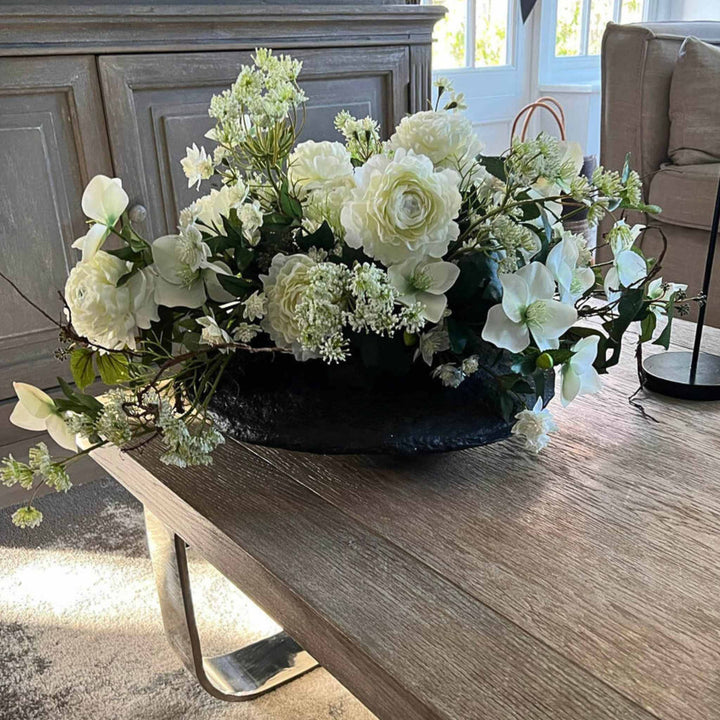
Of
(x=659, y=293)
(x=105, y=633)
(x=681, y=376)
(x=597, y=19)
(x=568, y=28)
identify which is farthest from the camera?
(x=597, y=19)

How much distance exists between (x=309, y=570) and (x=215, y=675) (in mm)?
537

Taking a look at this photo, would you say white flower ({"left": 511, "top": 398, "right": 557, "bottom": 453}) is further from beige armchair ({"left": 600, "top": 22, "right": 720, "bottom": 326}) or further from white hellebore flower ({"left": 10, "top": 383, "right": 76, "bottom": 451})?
beige armchair ({"left": 600, "top": 22, "right": 720, "bottom": 326})

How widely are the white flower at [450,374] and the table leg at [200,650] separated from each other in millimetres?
380

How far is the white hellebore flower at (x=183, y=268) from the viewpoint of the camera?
750mm

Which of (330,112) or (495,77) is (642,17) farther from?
(330,112)

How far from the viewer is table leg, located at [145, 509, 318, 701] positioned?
0.97 m

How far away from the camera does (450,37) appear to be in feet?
9.61

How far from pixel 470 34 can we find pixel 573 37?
0.62 m

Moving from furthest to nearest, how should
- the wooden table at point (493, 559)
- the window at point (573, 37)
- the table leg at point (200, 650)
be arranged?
the window at point (573, 37) < the table leg at point (200, 650) < the wooden table at point (493, 559)

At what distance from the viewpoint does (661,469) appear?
82 centimetres

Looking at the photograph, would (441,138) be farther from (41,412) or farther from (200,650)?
(200,650)

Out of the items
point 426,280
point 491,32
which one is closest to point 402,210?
point 426,280

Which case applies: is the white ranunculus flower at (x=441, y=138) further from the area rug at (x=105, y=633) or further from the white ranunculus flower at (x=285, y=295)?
the area rug at (x=105, y=633)

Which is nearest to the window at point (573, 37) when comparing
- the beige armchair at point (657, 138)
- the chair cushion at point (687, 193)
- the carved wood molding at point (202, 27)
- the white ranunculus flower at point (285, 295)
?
the beige armchair at point (657, 138)
